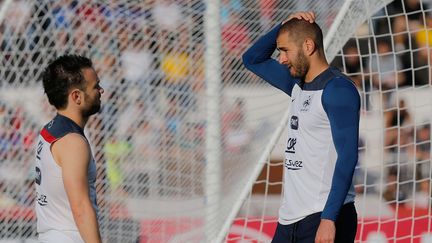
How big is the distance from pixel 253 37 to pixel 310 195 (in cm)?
231

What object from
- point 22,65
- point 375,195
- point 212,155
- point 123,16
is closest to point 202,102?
point 212,155

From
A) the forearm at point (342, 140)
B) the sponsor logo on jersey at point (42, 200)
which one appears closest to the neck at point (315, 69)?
the forearm at point (342, 140)

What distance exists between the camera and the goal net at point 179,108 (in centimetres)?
578

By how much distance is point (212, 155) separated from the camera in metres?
5.95

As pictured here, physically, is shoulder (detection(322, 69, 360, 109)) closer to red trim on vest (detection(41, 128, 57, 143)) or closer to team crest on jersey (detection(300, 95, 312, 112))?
team crest on jersey (detection(300, 95, 312, 112))

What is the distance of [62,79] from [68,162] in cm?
34

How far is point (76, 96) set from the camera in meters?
3.66

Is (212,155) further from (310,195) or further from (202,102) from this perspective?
(310,195)

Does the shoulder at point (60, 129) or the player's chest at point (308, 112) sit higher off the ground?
the shoulder at point (60, 129)

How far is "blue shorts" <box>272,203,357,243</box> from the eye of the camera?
3.85 meters

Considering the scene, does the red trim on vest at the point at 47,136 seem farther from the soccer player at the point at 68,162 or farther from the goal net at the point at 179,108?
the goal net at the point at 179,108

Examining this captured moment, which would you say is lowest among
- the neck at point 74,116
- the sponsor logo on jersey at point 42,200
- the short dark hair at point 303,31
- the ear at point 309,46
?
the sponsor logo on jersey at point 42,200

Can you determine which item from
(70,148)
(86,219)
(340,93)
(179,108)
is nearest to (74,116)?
(70,148)

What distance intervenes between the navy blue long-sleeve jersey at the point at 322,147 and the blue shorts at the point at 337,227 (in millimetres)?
27
